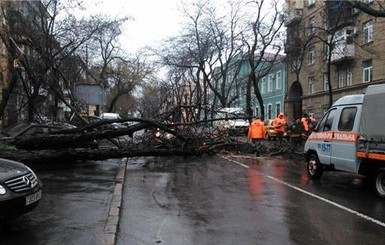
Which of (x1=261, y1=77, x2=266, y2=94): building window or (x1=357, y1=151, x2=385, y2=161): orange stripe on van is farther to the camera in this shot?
(x1=261, y1=77, x2=266, y2=94): building window

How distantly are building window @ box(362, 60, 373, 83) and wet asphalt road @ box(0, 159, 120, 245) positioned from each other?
2940cm

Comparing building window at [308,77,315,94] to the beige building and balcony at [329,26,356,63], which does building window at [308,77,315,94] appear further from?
balcony at [329,26,356,63]

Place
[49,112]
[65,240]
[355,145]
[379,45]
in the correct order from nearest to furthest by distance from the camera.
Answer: [65,240] → [355,145] → [49,112] → [379,45]

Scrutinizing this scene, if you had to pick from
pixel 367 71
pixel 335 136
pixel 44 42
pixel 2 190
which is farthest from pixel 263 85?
pixel 2 190

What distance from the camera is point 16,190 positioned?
6277 millimetres

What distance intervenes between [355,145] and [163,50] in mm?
33313

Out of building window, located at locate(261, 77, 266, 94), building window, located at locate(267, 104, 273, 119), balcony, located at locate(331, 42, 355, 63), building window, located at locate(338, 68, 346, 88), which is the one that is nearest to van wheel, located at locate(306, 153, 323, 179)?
balcony, located at locate(331, 42, 355, 63)

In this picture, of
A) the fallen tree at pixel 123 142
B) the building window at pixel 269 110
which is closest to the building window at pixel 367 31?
the fallen tree at pixel 123 142

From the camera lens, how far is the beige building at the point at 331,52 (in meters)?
32.4

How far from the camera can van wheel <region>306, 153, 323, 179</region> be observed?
1239 centimetres

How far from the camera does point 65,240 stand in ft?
20.2

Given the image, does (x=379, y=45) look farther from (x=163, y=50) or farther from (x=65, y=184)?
(x=65, y=184)

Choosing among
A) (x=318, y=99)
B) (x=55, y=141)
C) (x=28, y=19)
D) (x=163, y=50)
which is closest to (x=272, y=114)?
(x=318, y=99)

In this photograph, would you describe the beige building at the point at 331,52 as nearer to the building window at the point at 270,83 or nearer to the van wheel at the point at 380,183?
the building window at the point at 270,83
